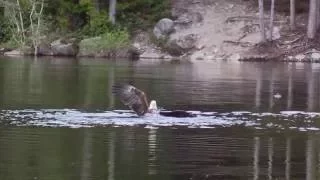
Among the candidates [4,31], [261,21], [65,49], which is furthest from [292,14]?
[4,31]

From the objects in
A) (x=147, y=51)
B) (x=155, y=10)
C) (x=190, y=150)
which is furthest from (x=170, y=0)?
(x=190, y=150)

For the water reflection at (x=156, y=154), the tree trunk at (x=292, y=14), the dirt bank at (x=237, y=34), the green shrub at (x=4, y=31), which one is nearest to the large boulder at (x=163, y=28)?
the dirt bank at (x=237, y=34)

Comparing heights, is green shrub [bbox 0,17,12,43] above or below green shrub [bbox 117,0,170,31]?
below

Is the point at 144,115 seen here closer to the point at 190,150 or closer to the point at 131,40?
the point at 190,150

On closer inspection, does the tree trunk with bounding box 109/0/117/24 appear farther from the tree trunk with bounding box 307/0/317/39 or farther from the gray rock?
the tree trunk with bounding box 307/0/317/39

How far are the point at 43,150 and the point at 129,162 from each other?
195 cm

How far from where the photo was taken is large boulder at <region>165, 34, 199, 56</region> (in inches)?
2564

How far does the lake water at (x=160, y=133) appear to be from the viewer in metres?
13.9

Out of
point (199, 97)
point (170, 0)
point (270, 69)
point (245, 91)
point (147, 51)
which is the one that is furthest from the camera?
point (170, 0)

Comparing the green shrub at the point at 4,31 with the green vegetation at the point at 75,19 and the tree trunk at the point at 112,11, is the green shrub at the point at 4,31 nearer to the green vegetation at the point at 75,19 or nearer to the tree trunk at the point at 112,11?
the green vegetation at the point at 75,19

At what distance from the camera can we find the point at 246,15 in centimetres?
6856

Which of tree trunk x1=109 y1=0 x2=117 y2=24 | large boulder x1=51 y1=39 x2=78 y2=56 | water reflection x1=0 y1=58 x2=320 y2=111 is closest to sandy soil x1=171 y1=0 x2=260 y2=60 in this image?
tree trunk x1=109 y1=0 x2=117 y2=24

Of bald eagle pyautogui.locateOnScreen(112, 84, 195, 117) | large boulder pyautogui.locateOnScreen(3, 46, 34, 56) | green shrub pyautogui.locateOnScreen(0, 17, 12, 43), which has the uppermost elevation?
green shrub pyautogui.locateOnScreen(0, 17, 12, 43)

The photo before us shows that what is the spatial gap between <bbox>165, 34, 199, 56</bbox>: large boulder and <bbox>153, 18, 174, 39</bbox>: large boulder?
1256 millimetres
